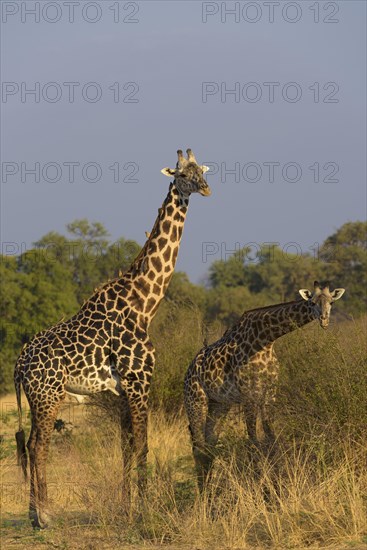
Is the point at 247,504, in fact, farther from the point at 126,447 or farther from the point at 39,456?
the point at 39,456

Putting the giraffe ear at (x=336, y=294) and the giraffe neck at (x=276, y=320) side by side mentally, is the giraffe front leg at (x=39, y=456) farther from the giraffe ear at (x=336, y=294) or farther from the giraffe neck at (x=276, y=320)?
the giraffe ear at (x=336, y=294)

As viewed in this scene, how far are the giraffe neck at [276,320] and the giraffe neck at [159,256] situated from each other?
95 cm

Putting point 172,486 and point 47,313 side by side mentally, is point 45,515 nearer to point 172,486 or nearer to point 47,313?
point 172,486

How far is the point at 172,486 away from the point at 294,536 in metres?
1.64

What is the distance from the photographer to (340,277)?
128 ft

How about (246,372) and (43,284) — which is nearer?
(246,372)

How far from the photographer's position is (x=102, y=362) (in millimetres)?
9445

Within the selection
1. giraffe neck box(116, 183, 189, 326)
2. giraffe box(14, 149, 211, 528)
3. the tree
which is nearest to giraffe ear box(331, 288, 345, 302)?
giraffe box(14, 149, 211, 528)

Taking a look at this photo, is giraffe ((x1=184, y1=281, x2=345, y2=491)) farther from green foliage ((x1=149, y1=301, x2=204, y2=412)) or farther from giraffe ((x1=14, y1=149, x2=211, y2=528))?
green foliage ((x1=149, y1=301, x2=204, y2=412))

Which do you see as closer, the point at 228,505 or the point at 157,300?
the point at 228,505

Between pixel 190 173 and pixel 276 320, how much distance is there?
1642mm

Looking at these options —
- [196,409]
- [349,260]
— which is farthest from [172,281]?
[196,409]

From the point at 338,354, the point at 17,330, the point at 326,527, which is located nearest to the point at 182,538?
the point at 326,527

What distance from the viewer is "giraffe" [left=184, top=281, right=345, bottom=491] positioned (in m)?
9.36
